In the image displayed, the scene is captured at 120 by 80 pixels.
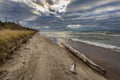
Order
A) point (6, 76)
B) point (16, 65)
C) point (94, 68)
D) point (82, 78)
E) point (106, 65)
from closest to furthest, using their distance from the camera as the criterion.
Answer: point (6, 76)
point (82, 78)
point (16, 65)
point (94, 68)
point (106, 65)

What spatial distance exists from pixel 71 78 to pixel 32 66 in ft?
9.62

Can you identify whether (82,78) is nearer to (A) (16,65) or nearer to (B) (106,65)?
(A) (16,65)

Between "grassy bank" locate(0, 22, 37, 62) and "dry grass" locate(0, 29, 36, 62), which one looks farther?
"grassy bank" locate(0, 22, 37, 62)

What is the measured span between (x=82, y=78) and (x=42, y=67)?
2.69 meters

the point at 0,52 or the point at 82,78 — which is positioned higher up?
the point at 0,52

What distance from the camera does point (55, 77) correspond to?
32.5 ft

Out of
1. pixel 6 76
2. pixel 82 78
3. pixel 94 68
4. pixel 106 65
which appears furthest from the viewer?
pixel 106 65

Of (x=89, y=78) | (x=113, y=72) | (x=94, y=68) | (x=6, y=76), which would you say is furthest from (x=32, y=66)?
(x=113, y=72)

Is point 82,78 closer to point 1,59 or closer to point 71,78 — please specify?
point 71,78

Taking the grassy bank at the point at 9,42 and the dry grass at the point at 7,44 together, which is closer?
the dry grass at the point at 7,44

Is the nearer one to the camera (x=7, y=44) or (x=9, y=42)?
(x=7, y=44)

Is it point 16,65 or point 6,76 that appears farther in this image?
point 16,65

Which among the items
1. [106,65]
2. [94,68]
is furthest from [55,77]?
[106,65]

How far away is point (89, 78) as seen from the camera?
10.9m
